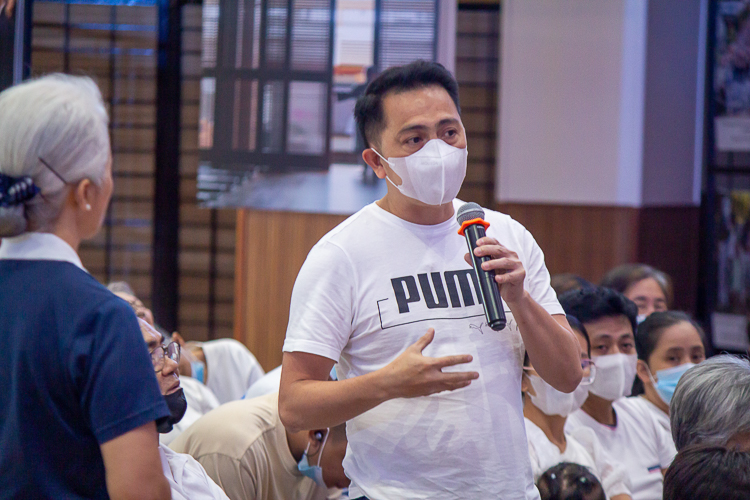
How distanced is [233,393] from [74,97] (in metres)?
2.47

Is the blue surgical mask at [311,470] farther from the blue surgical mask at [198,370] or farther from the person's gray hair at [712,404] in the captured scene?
the blue surgical mask at [198,370]

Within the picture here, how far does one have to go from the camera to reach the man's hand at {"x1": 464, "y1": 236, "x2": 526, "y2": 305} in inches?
55.1

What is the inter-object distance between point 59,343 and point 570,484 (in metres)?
1.52

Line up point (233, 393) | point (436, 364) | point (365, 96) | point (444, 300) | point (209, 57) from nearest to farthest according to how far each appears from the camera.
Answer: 1. point (436, 364)
2. point (444, 300)
3. point (365, 96)
4. point (233, 393)
5. point (209, 57)

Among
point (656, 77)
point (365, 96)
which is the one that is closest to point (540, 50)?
point (656, 77)

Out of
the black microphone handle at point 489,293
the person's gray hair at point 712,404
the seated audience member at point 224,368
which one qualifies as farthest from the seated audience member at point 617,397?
the seated audience member at point 224,368

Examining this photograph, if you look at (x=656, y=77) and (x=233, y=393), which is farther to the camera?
(x=656, y=77)

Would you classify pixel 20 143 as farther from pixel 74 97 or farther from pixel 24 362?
pixel 24 362

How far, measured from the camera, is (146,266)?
5.57 metres

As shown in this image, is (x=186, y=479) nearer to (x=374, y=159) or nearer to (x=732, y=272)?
(x=374, y=159)

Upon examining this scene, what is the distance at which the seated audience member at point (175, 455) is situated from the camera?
5.21 feet

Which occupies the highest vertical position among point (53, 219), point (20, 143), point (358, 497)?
point (20, 143)

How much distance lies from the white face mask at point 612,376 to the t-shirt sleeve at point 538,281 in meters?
0.99

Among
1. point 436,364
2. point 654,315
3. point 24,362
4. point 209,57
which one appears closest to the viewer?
point 24,362
